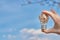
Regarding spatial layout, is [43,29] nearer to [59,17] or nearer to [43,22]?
[43,22]

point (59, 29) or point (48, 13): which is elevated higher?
point (48, 13)

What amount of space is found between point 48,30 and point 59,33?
18 centimetres

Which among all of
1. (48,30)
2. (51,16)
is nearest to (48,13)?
(51,16)

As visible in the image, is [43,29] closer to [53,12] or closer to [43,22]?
[43,22]

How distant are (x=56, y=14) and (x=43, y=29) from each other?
0.33 metres

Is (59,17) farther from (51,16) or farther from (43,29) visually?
(43,29)

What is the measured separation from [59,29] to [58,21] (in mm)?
140

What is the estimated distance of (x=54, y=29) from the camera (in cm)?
293

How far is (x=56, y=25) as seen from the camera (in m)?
2.90

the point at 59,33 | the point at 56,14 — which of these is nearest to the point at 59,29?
the point at 59,33

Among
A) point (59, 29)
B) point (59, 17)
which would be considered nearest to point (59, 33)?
point (59, 29)

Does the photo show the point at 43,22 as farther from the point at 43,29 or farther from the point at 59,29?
the point at 59,29

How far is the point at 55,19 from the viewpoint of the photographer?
2.86 metres

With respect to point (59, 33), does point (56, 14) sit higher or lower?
higher
